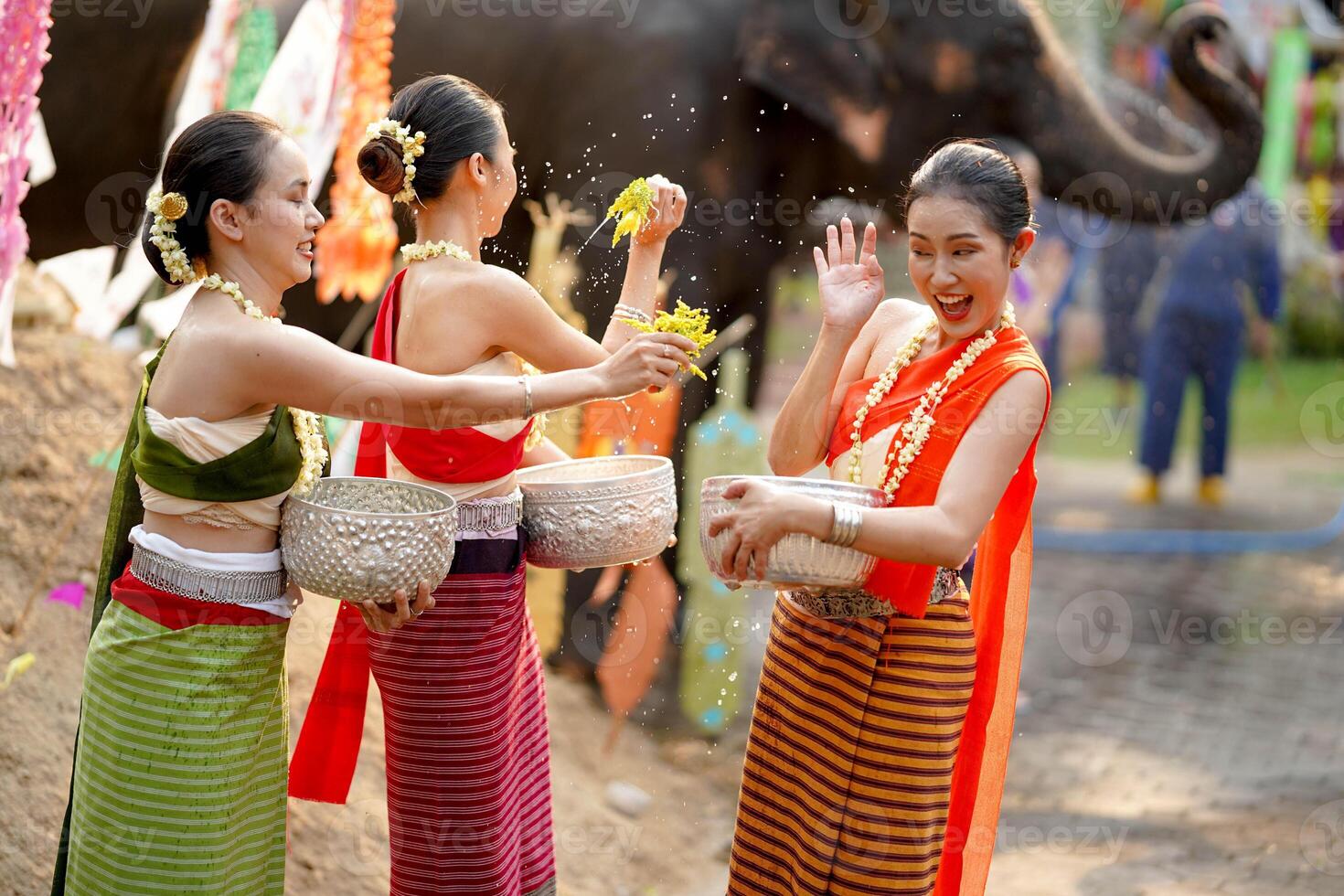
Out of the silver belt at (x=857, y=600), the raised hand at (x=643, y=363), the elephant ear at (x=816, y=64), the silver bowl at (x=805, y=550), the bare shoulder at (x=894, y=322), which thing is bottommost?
the silver belt at (x=857, y=600)

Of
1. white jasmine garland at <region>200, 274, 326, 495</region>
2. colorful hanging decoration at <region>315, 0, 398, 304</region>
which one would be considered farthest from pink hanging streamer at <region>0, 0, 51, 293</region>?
white jasmine garland at <region>200, 274, 326, 495</region>

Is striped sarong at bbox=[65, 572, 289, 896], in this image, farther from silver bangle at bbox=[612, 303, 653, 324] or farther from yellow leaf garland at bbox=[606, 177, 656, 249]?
yellow leaf garland at bbox=[606, 177, 656, 249]

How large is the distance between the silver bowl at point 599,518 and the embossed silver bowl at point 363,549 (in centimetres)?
27

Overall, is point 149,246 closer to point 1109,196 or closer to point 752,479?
point 752,479

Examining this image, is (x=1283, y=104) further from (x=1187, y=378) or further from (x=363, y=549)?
(x=363, y=549)

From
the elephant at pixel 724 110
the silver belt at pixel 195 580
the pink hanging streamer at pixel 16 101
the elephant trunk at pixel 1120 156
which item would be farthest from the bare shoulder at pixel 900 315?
the elephant trunk at pixel 1120 156

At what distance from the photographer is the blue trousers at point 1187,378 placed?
8289 mm

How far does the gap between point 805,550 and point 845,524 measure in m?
0.06

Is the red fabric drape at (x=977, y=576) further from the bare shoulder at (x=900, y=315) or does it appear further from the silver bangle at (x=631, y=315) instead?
the silver bangle at (x=631, y=315)

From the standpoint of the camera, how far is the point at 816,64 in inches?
162

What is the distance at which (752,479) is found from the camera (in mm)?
1843

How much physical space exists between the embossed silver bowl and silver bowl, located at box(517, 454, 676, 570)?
0.27 m

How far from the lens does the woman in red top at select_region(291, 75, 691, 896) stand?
6.85 ft

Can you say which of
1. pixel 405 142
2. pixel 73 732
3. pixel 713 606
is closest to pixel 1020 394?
pixel 405 142
